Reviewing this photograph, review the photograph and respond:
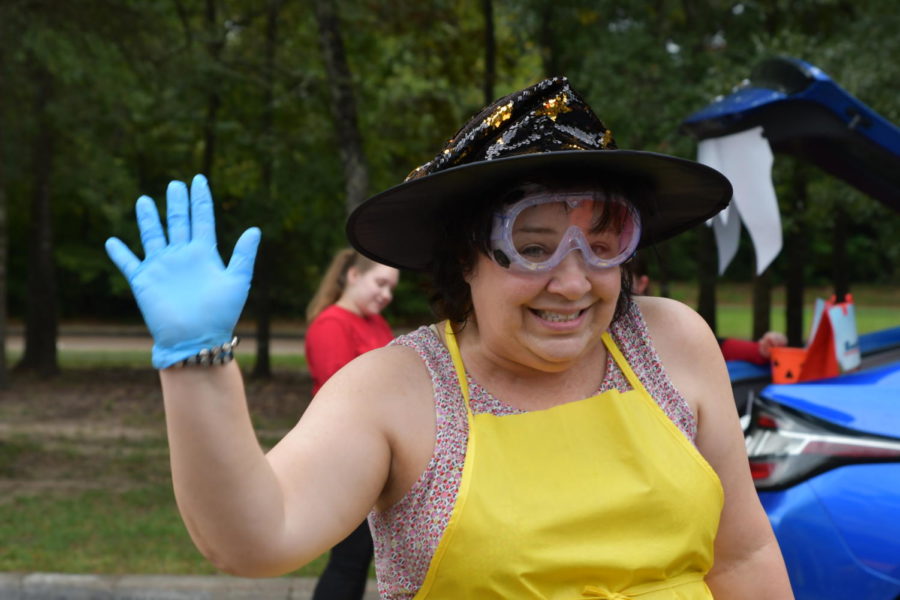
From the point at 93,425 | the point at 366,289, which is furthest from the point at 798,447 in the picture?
the point at 93,425

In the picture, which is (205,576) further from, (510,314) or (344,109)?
(344,109)

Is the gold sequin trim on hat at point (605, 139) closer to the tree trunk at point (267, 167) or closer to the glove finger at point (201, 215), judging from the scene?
the glove finger at point (201, 215)

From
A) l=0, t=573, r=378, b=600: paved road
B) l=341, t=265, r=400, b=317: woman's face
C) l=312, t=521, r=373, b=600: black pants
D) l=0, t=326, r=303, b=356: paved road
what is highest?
l=341, t=265, r=400, b=317: woman's face

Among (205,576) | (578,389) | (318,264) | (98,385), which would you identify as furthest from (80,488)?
(318,264)

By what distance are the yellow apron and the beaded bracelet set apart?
1.55ft

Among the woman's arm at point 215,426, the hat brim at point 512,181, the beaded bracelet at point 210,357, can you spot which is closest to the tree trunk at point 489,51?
the hat brim at point 512,181

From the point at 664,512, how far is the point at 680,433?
0.15 meters

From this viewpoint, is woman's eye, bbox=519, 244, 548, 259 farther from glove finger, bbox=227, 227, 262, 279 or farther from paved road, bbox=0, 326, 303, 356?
paved road, bbox=0, 326, 303, 356

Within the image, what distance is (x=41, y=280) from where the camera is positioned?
1747 centimetres

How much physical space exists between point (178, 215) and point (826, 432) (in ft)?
7.78

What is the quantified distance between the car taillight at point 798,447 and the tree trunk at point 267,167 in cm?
1151

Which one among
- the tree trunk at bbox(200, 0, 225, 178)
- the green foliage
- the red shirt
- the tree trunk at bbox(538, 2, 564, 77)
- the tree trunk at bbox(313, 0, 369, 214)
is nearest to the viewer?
the red shirt

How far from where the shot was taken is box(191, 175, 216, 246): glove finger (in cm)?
137

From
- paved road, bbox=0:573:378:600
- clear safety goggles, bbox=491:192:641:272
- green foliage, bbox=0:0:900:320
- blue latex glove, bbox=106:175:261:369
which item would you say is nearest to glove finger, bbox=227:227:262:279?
blue latex glove, bbox=106:175:261:369
